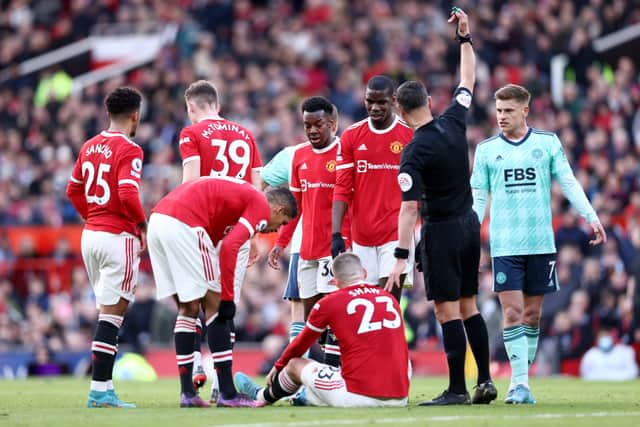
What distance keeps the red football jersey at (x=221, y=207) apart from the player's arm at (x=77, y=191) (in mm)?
1137

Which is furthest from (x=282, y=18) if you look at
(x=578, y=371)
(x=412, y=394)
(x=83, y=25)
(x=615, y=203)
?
(x=412, y=394)

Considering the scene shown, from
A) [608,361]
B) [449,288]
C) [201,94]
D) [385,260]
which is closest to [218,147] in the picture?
[201,94]

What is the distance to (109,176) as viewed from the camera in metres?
11.6

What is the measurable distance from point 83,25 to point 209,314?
76.2ft

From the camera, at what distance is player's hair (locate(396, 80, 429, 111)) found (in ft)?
36.0

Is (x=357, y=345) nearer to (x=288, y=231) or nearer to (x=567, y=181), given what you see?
(x=567, y=181)

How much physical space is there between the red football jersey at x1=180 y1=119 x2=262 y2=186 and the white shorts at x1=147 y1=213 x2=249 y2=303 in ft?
4.25

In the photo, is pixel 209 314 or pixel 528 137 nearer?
pixel 209 314

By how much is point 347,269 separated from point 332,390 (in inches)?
36.4

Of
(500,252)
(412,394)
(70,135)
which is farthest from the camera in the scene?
(70,135)

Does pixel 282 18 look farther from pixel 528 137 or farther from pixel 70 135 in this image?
pixel 528 137

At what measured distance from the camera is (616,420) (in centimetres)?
972

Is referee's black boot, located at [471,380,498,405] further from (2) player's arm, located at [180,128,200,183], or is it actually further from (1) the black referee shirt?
(2) player's arm, located at [180,128,200,183]

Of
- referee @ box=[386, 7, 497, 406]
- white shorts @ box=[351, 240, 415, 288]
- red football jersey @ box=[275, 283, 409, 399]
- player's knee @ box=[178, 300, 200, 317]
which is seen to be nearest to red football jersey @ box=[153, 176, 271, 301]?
player's knee @ box=[178, 300, 200, 317]
